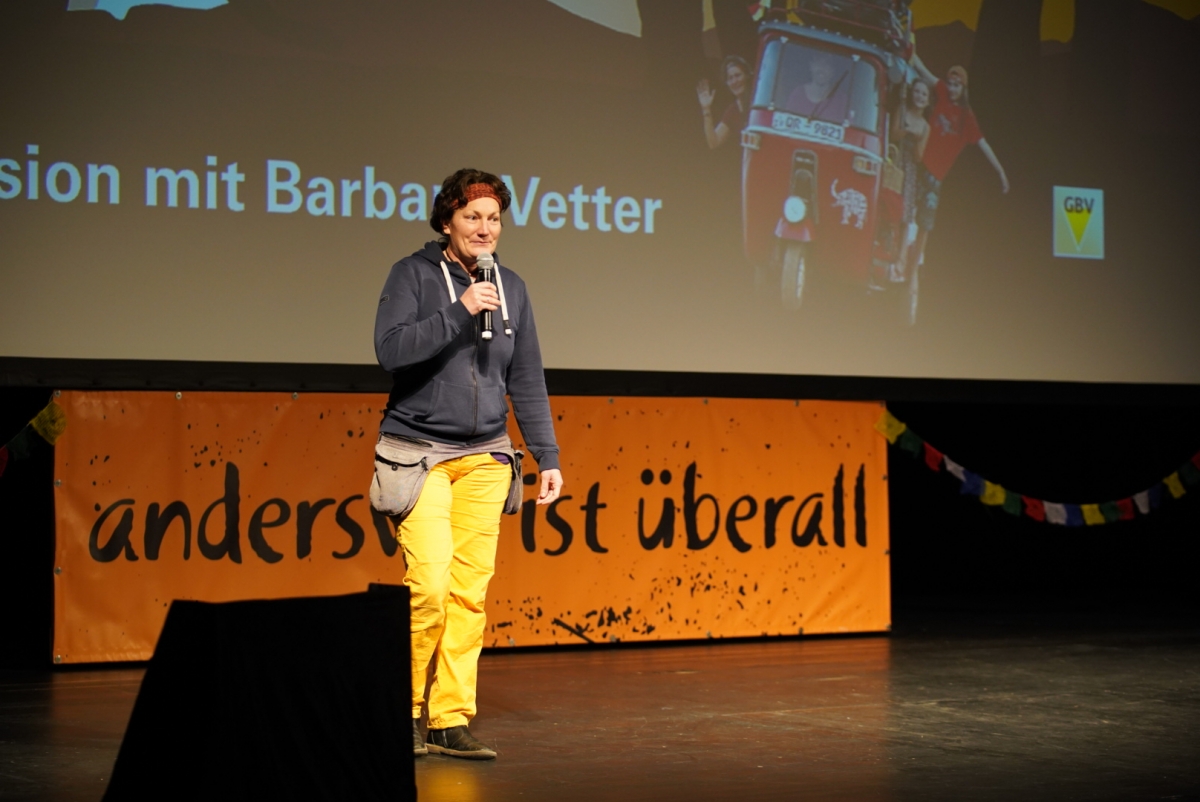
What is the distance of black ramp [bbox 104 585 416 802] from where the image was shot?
202 cm

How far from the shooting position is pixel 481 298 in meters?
2.91

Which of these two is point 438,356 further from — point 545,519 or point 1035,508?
point 1035,508

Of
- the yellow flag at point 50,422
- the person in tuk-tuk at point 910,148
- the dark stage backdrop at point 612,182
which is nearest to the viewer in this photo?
the dark stage backdrop at point 612,182

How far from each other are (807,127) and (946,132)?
0.59 m

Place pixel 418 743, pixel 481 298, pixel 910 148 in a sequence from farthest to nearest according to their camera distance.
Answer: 1. pixel 910 148
2. pixel 418 743
3. pixel 481 298

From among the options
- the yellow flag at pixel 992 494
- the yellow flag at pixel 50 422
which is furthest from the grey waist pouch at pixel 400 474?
the yellow flag at pixel 992 494

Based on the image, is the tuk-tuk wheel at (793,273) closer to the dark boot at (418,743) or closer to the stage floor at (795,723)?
the stage floor at (795,723)

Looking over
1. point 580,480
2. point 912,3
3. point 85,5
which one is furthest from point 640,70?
point 85,5

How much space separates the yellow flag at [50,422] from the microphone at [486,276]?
2188 millimetres

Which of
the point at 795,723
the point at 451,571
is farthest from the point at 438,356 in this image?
the point at 795,723

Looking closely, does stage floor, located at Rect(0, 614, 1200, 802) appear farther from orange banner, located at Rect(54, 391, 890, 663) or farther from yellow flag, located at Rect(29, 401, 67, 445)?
yellow flag, located at Rect(29, 401, 67, 445)

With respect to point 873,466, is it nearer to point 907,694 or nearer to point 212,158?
point 907,694

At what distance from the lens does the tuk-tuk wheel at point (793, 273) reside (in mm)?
5141

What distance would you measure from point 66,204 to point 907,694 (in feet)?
9.75
